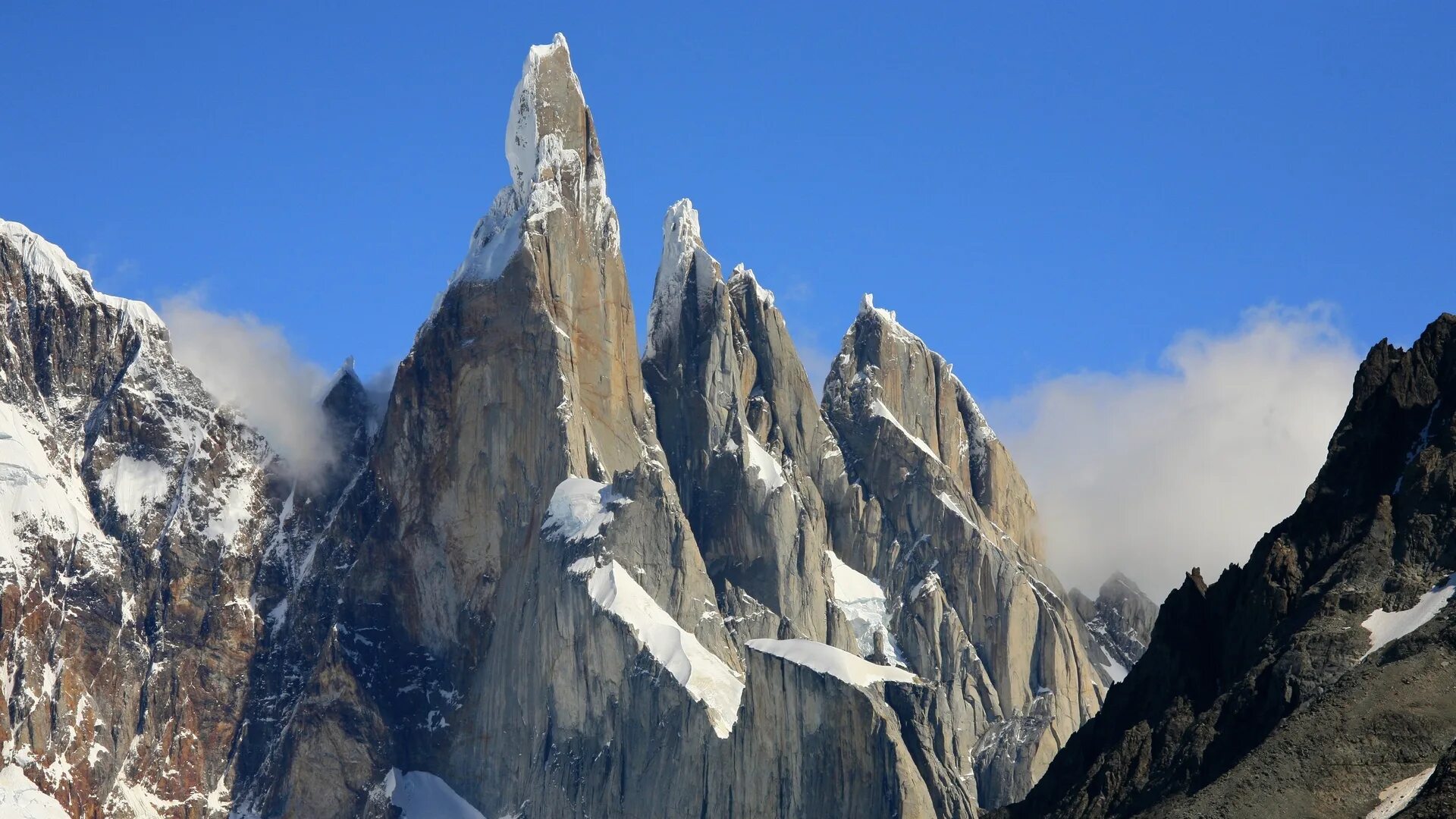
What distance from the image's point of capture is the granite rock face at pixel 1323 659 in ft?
388

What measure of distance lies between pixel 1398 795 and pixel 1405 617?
11432mm

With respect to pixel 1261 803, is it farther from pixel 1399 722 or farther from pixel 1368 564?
pixel 1368 564

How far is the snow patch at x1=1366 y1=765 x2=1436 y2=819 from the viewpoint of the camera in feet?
374

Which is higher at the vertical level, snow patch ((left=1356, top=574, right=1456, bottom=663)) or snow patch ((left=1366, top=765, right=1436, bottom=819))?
snow patch ((left=1356, top=574, right=1456, bottom=663))

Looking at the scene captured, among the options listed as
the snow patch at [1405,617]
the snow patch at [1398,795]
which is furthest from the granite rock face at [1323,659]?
the snow patch at [1398,795]

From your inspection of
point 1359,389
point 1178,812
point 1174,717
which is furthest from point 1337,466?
point 1178,812

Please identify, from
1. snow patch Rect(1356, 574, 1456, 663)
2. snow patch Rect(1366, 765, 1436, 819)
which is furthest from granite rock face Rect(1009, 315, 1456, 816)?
snow patch Rect(1366, 765, 1436, 819)

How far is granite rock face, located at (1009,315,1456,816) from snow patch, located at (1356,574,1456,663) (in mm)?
82

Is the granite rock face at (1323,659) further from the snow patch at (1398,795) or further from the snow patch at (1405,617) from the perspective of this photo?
the snow patch at (1398,795)

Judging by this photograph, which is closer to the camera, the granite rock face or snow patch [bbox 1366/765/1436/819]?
snow patch [bbox 1366/765/1436/819]

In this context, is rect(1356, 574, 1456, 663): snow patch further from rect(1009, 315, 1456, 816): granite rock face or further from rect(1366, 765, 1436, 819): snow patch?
rect(1366, 765, 1436, 819): snow patch

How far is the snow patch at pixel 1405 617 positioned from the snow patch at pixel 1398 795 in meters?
7.88

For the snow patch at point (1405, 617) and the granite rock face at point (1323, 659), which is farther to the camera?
the snow patch at point (1405, 617)

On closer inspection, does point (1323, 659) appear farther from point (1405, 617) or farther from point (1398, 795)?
point (1398, 795)
